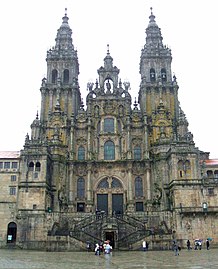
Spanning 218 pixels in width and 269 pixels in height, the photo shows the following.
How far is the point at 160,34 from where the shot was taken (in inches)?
2613

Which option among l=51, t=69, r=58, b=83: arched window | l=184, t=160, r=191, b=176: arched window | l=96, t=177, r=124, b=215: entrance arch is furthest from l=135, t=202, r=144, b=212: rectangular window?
l=51, t=69, r=58, b=83: arched window

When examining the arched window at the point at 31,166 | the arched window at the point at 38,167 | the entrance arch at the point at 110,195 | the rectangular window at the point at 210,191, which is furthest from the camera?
the entrance arch at the point at 110,195

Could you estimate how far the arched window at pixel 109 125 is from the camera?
56.2 meters

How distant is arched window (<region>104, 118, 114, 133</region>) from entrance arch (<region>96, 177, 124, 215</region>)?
8.00 m

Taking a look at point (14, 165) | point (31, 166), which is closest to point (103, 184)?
point (31, 166)

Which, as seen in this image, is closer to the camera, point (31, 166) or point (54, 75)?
point (31, 166)

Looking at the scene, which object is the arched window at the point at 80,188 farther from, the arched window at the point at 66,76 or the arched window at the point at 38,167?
the arched window at the point at 66,76

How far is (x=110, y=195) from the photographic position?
52.5 metres

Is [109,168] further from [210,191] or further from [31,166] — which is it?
[210,191]

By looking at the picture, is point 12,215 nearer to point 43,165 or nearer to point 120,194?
point 43,165

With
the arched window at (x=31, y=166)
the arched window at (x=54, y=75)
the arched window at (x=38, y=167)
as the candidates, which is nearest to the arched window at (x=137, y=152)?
the arched window at (x=38, y=167)

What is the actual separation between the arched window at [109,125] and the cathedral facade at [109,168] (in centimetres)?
16

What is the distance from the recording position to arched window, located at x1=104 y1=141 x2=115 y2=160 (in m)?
54.6

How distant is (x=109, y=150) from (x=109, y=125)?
4.31 meters
